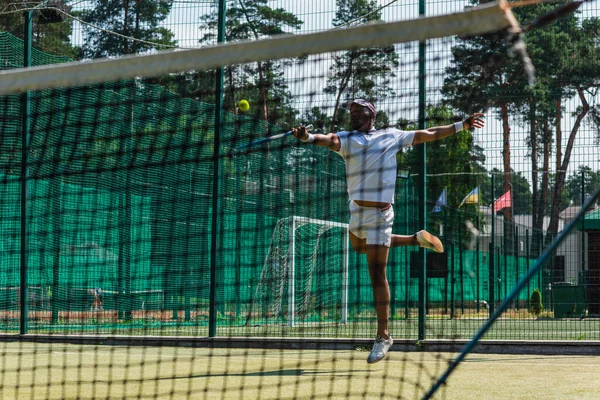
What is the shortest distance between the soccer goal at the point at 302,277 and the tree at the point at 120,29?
3.01 metres

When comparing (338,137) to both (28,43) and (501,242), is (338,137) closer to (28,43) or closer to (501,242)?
(28,43)

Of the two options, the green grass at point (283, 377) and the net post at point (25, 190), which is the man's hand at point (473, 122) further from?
the net post at point (25, 190)

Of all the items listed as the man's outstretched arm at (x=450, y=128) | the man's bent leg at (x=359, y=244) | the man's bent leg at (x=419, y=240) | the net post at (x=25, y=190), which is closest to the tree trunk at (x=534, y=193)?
the man's bent leg at (x=419, y=240)

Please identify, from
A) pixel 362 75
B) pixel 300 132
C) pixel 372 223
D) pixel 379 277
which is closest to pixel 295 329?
pixel 362 75

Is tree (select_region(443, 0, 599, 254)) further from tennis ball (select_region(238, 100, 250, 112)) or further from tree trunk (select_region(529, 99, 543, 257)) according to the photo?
tennis ball (select_region(238, 100, 250, 112))

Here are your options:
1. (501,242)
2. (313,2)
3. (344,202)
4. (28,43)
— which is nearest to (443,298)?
(501,242)

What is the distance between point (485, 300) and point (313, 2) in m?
6.72

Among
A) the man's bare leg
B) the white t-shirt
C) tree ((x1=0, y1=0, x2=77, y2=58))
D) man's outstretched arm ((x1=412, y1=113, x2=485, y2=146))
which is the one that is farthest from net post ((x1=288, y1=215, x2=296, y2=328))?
man's outstretched arm ((x1=412, y1=113, x2=485, y2=146))

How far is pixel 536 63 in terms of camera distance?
10500mm

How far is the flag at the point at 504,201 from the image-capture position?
13.9 metres

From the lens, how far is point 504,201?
1413cm

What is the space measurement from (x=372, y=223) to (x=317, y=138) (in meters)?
0.78

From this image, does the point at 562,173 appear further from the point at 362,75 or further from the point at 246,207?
the point at 362,75

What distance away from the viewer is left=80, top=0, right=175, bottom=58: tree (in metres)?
12.1
